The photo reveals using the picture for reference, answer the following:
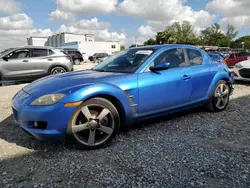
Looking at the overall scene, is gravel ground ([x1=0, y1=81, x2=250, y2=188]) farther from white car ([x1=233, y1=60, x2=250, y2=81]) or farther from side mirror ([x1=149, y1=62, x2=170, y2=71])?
white car ([x1=233, y1=60, x2=250, y2=81])

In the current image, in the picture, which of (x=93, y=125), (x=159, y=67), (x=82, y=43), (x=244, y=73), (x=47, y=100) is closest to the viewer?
(x=47, y=100)

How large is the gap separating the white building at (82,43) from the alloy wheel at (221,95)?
5275 centimetres

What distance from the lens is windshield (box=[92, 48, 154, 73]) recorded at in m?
3.89

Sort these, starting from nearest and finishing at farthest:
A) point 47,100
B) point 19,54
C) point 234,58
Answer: point 47,100, point 19,54, point 234,58

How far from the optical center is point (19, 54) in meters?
9.27

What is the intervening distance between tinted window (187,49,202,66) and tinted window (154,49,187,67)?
0.59 feet

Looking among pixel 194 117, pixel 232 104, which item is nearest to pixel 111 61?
pixel 194 117

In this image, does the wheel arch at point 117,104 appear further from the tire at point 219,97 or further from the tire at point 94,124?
the tire at point 219,97

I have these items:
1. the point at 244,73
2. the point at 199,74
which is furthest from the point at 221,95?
the point at 244,73

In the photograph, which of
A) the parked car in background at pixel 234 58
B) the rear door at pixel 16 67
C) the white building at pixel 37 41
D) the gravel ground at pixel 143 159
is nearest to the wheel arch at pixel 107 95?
the gravel ground at pixel 143 159

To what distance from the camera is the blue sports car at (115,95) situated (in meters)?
3.05

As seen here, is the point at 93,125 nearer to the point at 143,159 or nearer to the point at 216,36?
the point at 143,159

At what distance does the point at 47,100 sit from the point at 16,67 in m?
6.90

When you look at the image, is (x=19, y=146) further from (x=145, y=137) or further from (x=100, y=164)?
(x=145, y=137)
